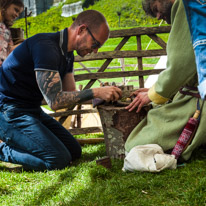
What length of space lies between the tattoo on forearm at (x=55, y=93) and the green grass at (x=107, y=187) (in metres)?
0.72

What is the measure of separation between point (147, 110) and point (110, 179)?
968 mm

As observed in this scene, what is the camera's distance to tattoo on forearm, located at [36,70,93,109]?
309 centimetres

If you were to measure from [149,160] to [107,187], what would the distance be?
0.51 meters

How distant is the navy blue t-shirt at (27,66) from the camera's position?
3211 mm

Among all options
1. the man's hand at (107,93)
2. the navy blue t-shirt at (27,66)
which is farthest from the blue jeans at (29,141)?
the man's hand at (107,93)

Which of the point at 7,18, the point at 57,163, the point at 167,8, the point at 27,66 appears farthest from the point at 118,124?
the point at 7,18

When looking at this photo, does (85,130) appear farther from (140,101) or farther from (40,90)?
(140,101)

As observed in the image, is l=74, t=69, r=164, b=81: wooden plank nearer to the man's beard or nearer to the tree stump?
the tree stump

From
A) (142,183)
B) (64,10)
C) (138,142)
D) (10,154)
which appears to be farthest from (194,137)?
(64,10)

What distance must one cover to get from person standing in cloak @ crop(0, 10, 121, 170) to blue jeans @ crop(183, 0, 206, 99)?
1.84 meters

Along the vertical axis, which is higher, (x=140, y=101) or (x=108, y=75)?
(x=140, y=101)

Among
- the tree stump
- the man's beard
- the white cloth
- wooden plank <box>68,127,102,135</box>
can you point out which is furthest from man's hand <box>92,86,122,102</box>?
wooden plank <box>68,127,102,135</box>

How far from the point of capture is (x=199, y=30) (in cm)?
139

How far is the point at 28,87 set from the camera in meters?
3.42
